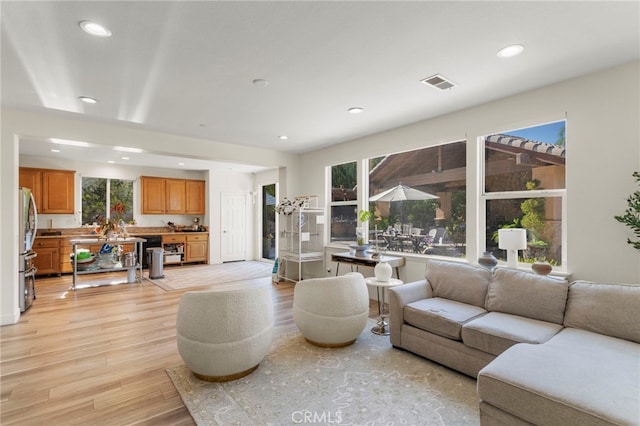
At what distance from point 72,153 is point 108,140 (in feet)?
9.70

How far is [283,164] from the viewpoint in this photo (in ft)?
20.3

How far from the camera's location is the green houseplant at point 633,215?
2.41m

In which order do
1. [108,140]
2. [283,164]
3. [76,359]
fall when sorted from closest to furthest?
[76,359], [108,140], [283,164]

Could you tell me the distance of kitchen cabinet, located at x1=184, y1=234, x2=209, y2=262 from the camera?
8141 millimetres

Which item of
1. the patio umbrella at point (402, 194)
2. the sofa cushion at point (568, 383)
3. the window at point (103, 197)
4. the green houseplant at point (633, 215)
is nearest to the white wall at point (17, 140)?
the patio umbrella at point (402, 194)

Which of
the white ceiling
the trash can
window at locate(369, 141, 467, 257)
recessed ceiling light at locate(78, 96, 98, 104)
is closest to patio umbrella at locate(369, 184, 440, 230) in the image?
window at locate(369, 141, 467, 257)

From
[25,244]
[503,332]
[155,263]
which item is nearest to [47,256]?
[155,263]

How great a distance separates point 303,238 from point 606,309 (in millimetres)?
4323

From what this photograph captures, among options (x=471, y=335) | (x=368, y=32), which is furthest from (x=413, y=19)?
(x=471, y=335)

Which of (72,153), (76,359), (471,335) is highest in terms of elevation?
(72,153)

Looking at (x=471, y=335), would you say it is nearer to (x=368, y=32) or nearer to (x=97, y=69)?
(x=368, y=32)

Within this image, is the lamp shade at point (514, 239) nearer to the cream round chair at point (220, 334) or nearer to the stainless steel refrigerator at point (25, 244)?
the cream round chair at point (220, 334)

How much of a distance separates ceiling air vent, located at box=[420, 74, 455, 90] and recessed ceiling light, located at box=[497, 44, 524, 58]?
0.52 m

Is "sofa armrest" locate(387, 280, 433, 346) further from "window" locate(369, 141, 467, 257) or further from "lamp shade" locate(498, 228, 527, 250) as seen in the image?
"window" locate(369, 141, 467, 257)
